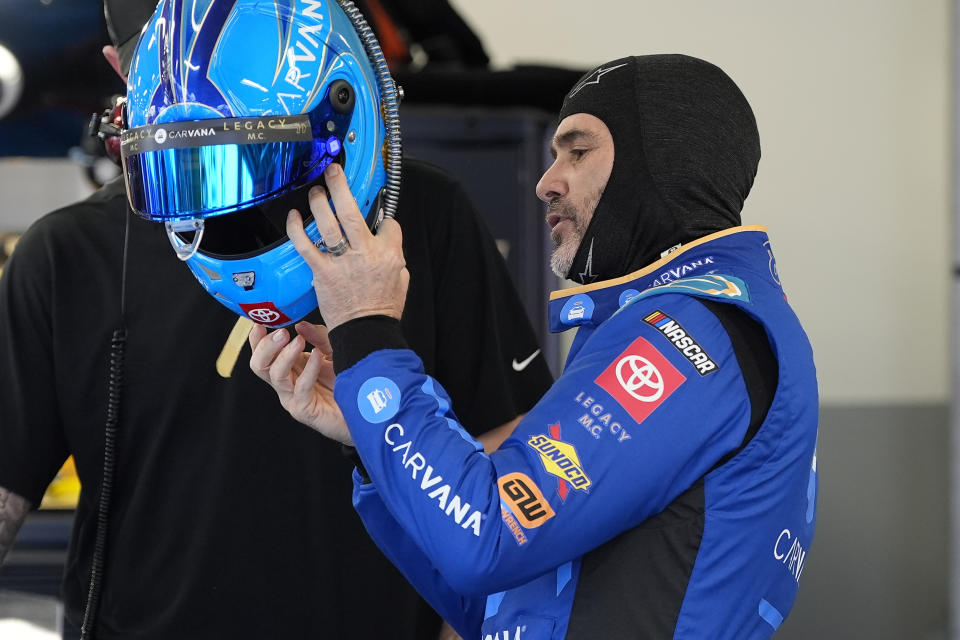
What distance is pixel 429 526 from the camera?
2.69 feet

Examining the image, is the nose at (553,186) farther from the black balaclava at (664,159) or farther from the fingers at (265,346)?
the fingers at (265,346)

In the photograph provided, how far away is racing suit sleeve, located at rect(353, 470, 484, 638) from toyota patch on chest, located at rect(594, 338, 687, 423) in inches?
11.1

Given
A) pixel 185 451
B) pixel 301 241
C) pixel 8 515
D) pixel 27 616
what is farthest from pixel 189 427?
pixel 27 616

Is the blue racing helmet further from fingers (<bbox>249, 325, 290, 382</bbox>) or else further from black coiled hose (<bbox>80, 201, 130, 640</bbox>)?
black coiled hose (<bbox>80, 201, 130, 640</bbox>)

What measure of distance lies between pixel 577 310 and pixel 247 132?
0.41 m

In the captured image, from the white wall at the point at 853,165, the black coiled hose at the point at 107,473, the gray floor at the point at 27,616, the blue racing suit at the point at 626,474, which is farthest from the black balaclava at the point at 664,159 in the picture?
the white wall at the point at 853,165

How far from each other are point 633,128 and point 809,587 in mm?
2467

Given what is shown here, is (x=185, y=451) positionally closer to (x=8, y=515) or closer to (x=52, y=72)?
(x=8, y=515)

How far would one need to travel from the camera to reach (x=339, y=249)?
0.87m

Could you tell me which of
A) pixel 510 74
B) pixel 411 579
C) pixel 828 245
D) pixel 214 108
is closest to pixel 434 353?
pixel 411 579

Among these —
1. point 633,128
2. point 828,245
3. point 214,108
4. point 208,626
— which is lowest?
point 828,245

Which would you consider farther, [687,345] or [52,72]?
[52,72]

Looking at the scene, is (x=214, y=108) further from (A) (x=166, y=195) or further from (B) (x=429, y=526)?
(B) (x=429, y=526)

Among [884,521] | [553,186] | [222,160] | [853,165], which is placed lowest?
[884,521]
